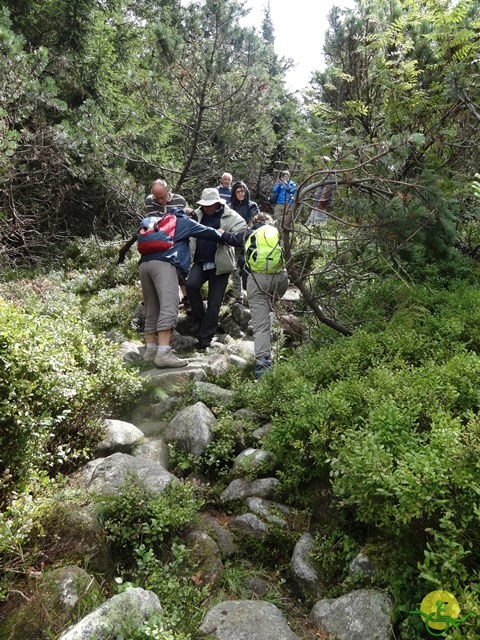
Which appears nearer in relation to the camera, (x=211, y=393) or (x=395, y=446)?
(x=395, y=446)

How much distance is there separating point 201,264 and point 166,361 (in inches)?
77.4

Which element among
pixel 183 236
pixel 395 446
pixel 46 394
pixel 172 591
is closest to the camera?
pixel 172 591

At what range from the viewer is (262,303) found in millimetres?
6809

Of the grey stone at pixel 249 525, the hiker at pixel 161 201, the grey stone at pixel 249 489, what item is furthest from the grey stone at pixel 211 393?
the hiker at pixel 161 201

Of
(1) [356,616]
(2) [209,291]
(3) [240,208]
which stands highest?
(3) [240,208]

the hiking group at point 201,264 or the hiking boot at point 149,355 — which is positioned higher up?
the hiking group at point 201,264

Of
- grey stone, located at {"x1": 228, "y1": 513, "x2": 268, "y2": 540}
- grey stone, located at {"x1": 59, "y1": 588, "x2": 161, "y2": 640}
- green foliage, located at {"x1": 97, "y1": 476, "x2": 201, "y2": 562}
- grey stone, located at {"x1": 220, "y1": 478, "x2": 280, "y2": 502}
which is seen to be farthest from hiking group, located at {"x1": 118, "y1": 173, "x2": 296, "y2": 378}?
grey stone, located at {"x1": 59, "y1": 588, "x2": 161, "y2": 640}

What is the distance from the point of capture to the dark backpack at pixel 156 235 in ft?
21.9

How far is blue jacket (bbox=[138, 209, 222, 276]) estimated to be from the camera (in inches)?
269

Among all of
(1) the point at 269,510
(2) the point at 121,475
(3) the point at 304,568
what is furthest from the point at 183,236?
(3) the point at 304,568

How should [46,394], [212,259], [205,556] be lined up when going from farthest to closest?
[212,259], [46,394], [205,556]

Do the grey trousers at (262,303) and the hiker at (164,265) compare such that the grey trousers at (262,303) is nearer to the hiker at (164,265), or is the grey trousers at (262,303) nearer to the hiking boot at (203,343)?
the hiker at (164,265)

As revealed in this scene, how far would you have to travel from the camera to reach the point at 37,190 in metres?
10.9

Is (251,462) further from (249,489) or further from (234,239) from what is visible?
(234,239)
